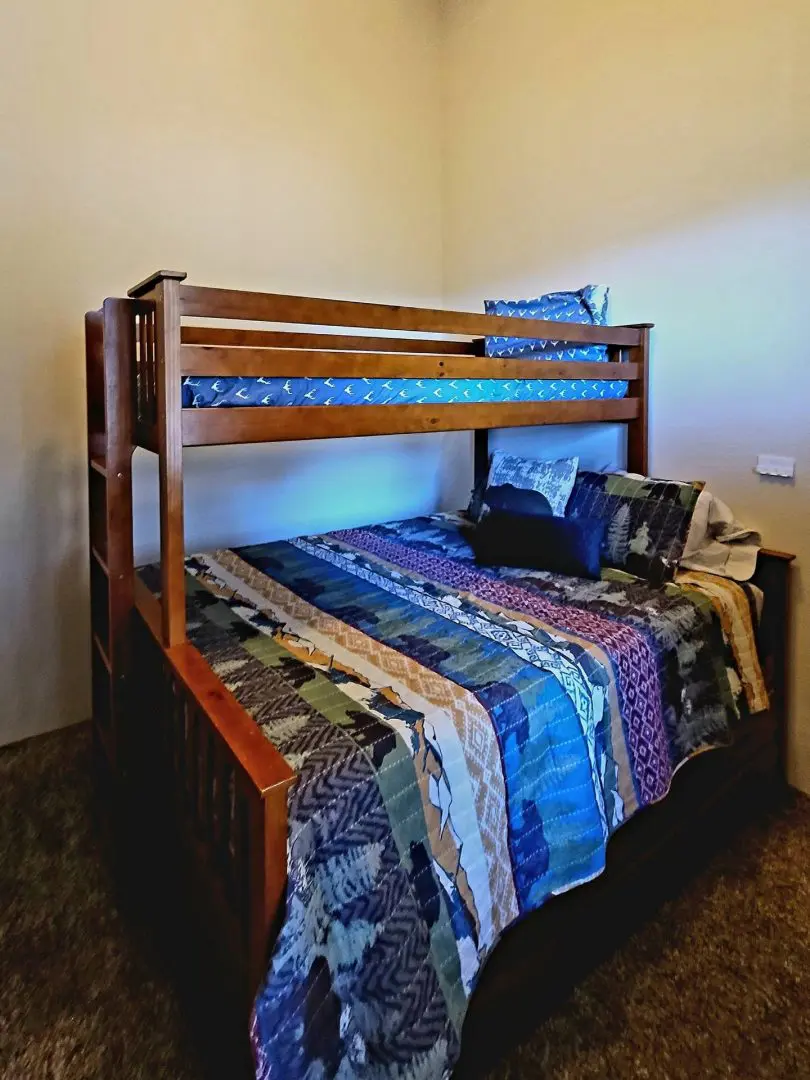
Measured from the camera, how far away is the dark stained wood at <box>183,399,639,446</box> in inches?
58.2

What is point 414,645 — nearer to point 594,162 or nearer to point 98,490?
point 98,490

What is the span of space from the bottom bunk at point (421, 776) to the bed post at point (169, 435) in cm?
11

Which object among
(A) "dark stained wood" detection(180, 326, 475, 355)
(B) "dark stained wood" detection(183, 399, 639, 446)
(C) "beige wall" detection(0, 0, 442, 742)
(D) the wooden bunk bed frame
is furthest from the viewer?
(C) "beige wall" detection(0, 0, 442, 742)

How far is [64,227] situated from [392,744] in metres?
2.21

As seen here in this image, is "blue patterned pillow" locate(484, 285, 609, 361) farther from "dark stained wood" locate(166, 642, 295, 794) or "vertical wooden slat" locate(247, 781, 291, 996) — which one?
"vertical wooden slat" locate(247, 781, 291, 996)

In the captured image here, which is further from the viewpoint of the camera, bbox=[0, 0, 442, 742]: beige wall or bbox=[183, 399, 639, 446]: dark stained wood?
bbox=[0, 0, 442, 742]: beige wall

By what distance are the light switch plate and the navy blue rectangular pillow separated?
0.52 meters

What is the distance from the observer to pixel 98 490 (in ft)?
6.35

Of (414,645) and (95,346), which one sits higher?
(95,346)

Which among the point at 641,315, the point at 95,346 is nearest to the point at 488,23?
the point at 641,315

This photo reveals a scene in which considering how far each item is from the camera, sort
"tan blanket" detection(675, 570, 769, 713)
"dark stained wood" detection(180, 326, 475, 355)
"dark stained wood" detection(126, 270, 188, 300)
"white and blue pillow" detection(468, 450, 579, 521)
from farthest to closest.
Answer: "white and blue pillow" detection(468, 450, 579, 521) → "dark stained wood" detection(180, 326, 475, 355) → "tan blanket" detection(675, 570, 769, 713) → "dark stained wood" detection(126, 270, 188, 300)

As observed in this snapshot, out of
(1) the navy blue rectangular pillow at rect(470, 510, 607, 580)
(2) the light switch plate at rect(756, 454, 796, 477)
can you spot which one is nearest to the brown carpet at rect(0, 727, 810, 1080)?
(1) the navy blue rectangular pillow at rect(470, 510, 607, 580)

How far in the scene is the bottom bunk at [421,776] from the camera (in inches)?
42.1

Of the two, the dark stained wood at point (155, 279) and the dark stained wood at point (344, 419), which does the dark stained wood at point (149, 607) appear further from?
the dark stained wood at point (155, 279)
